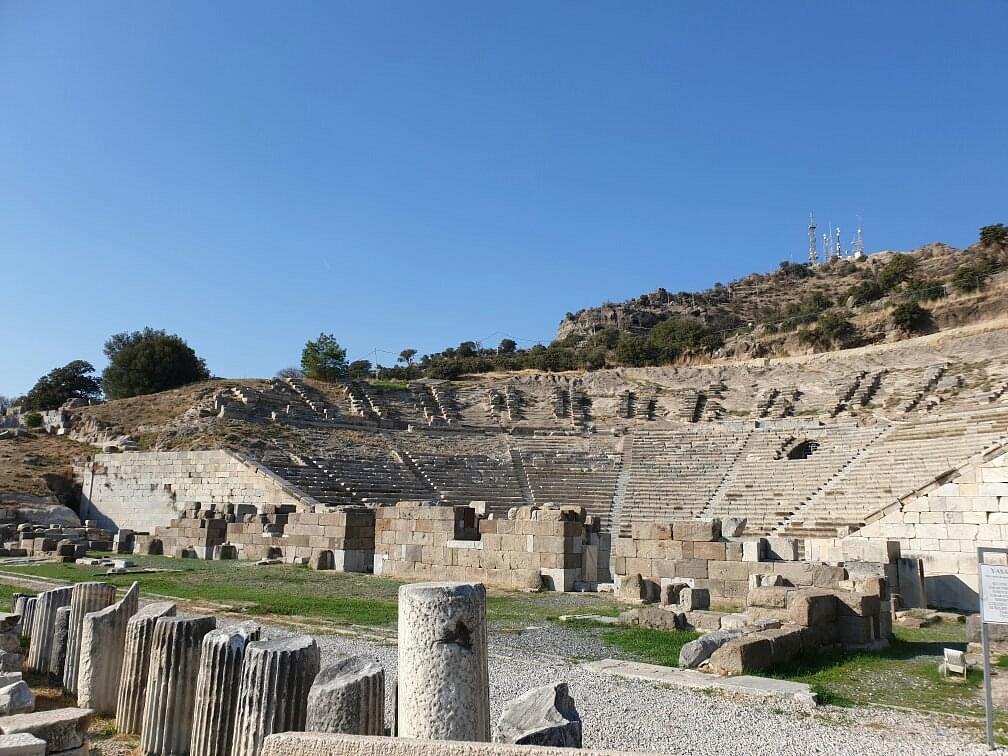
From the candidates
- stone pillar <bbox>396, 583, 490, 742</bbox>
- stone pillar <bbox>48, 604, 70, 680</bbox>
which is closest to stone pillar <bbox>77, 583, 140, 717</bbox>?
stone pillar <bbox>48, 604, 70, 680</bbox>

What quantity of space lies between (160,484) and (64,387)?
29.3 metres

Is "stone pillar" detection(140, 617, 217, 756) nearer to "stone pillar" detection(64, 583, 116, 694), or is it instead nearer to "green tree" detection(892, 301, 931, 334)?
"stone pillar" detection(64, 583, 116, 694)

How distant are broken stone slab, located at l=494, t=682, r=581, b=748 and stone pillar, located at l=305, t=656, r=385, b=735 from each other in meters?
0.76

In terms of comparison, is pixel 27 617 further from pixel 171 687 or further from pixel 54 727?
pixel 54 727

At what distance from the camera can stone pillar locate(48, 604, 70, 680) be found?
680 cm

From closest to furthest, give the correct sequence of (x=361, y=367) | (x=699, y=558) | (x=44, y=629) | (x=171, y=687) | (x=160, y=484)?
(x=171, y=687) → (x=44, y=629) → (x=699, y=558) → (x=160, y=484) → (x=361, y=367)

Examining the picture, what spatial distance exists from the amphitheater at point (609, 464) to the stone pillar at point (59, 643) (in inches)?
357

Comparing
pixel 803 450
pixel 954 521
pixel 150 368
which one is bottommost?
pixel 954 521

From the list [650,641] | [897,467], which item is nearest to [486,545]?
[650,641]

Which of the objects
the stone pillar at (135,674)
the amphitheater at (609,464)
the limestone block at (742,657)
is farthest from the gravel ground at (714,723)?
the amphitheater at (609,464)

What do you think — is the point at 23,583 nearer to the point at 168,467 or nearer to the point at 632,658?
the point at 632,658

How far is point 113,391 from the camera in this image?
150 ft

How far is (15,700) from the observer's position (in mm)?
4855

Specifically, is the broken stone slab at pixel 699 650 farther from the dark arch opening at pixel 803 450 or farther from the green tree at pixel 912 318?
the green tree at pixel 912 318
